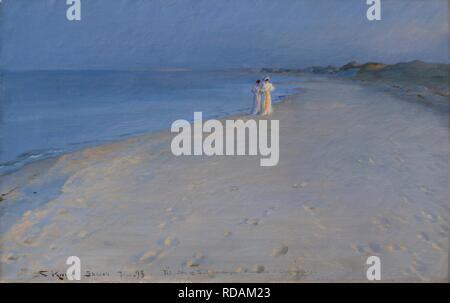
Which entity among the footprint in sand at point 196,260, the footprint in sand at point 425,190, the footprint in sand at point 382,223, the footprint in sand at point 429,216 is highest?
the footprint in sand at point 425,190

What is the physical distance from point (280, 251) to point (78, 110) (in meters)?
3.92

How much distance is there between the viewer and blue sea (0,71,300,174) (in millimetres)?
3555

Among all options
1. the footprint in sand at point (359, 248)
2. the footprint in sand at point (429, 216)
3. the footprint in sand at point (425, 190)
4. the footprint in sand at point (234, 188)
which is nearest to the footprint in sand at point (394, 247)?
the footprint in sand at point (359, 248)

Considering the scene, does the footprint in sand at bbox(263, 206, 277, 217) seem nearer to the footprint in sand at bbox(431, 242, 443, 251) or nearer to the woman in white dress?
the footprint in sand at bbox(431, 242, 443, 251)

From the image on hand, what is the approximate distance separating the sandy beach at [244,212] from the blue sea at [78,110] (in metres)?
0.24

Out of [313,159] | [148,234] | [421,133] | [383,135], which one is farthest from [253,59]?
[148,234]

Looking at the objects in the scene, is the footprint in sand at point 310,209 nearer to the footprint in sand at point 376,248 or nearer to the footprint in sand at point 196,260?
the footprint in sand at point 376,248

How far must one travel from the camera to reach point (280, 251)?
2.73m

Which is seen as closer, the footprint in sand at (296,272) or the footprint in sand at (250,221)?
the footprint in sand at (296,272)

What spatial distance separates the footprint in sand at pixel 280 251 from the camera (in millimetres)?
2699
